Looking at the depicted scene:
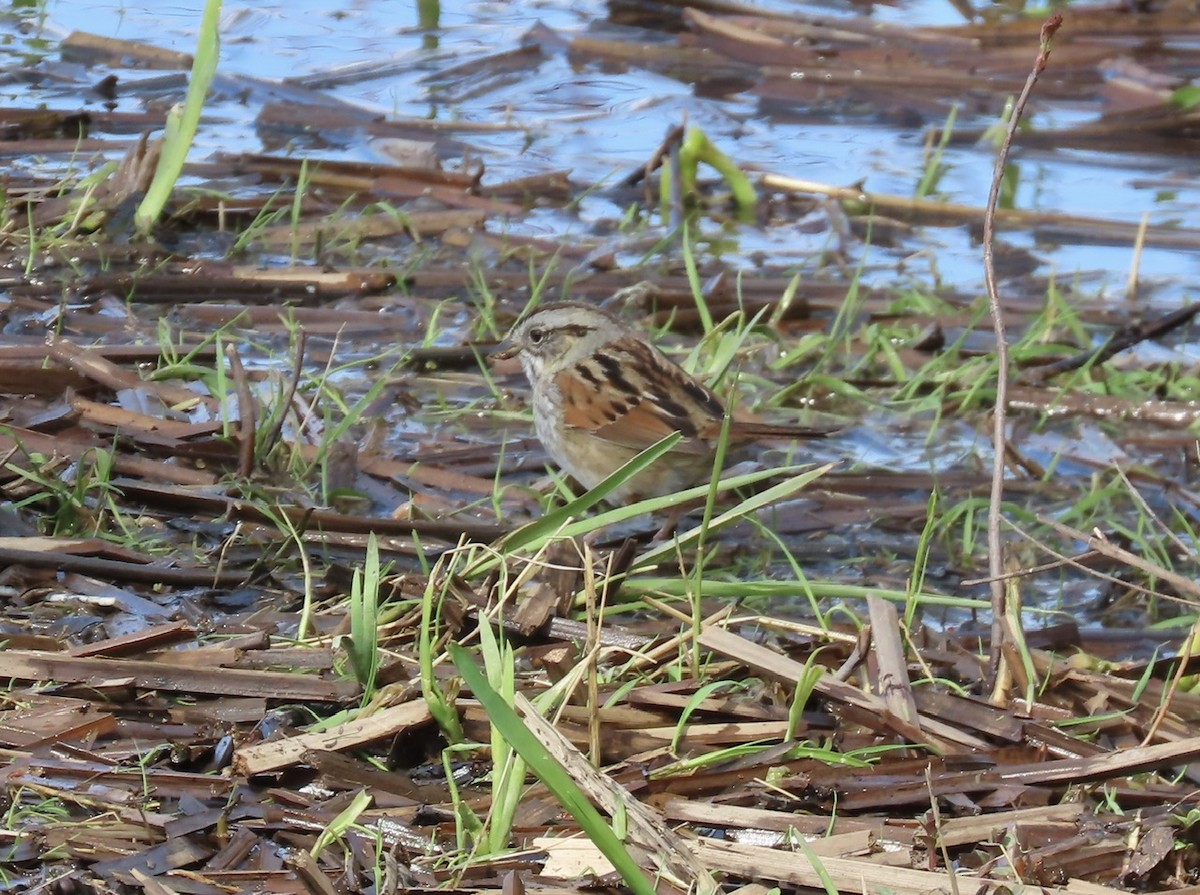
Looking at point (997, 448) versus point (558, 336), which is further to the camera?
point (558, 336)

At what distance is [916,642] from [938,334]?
2.71m

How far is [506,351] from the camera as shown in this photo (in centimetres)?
611

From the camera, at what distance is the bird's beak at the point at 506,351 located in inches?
239

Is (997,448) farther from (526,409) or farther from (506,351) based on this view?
(526,409)

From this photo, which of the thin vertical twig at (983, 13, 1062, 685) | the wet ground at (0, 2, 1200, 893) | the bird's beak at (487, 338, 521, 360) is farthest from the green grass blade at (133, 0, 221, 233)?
the thin vertical twig at (983, 13, 1062, 685)

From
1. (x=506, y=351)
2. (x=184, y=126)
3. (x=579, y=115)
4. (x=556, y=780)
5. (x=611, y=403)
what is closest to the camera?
(x=556, y=780)

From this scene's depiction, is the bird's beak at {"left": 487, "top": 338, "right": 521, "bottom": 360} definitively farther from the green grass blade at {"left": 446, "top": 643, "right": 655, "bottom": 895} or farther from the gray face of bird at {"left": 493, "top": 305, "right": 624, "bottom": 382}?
the green grass blade at {"left": 446, "top": 643, "right": 655, "bottom": 895}

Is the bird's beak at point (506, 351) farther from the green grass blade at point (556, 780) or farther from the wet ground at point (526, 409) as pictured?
the green grass blade at point (556, 780)

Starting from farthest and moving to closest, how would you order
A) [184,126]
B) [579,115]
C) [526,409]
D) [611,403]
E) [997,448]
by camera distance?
1. [579,115]
2. [184,126]
3. [526,409]
4. [611,403]
5. [997,448]

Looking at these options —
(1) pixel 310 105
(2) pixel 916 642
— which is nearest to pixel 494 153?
(1) pixel 310 105

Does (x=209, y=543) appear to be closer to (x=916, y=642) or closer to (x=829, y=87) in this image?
(x=916, y=642)

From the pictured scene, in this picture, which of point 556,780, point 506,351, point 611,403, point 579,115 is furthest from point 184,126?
point 556,780

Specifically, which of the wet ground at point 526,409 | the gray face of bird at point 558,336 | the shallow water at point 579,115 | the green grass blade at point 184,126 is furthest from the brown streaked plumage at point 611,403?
the shallow water at point 579,115

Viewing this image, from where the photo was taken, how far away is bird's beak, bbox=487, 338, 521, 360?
608 centimetres
